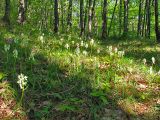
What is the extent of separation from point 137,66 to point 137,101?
2271mm

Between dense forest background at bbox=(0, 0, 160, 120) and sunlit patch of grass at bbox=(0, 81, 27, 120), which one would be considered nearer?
sunlit patch of grass at bbox=(0, 81, 27, 120)

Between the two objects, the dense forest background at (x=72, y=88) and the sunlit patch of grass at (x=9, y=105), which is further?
the dense forest background at (x=72, y=88)

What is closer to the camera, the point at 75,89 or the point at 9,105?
the point at 9,105

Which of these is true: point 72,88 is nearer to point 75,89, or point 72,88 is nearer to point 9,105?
point 75,89

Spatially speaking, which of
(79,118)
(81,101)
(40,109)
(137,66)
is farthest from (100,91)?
(137,66)

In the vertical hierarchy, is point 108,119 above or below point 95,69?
below

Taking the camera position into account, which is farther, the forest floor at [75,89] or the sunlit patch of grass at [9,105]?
the forest floor at [75,89]

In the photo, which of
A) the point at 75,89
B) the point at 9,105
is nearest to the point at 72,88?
the point at 75,89

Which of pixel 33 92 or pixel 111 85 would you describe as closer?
pixel 33 92

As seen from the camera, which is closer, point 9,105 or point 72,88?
point 9,105

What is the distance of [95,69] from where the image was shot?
7707 millimetres

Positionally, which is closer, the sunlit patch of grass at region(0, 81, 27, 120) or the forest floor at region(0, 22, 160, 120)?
the sunlit patch of grass at region(0, 81, 27, 120)

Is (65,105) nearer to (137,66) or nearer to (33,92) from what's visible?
(33,92)

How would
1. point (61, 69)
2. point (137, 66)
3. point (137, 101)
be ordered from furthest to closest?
1. point (137, 66)
2. point (61, 69)
3. point (137, 101)
